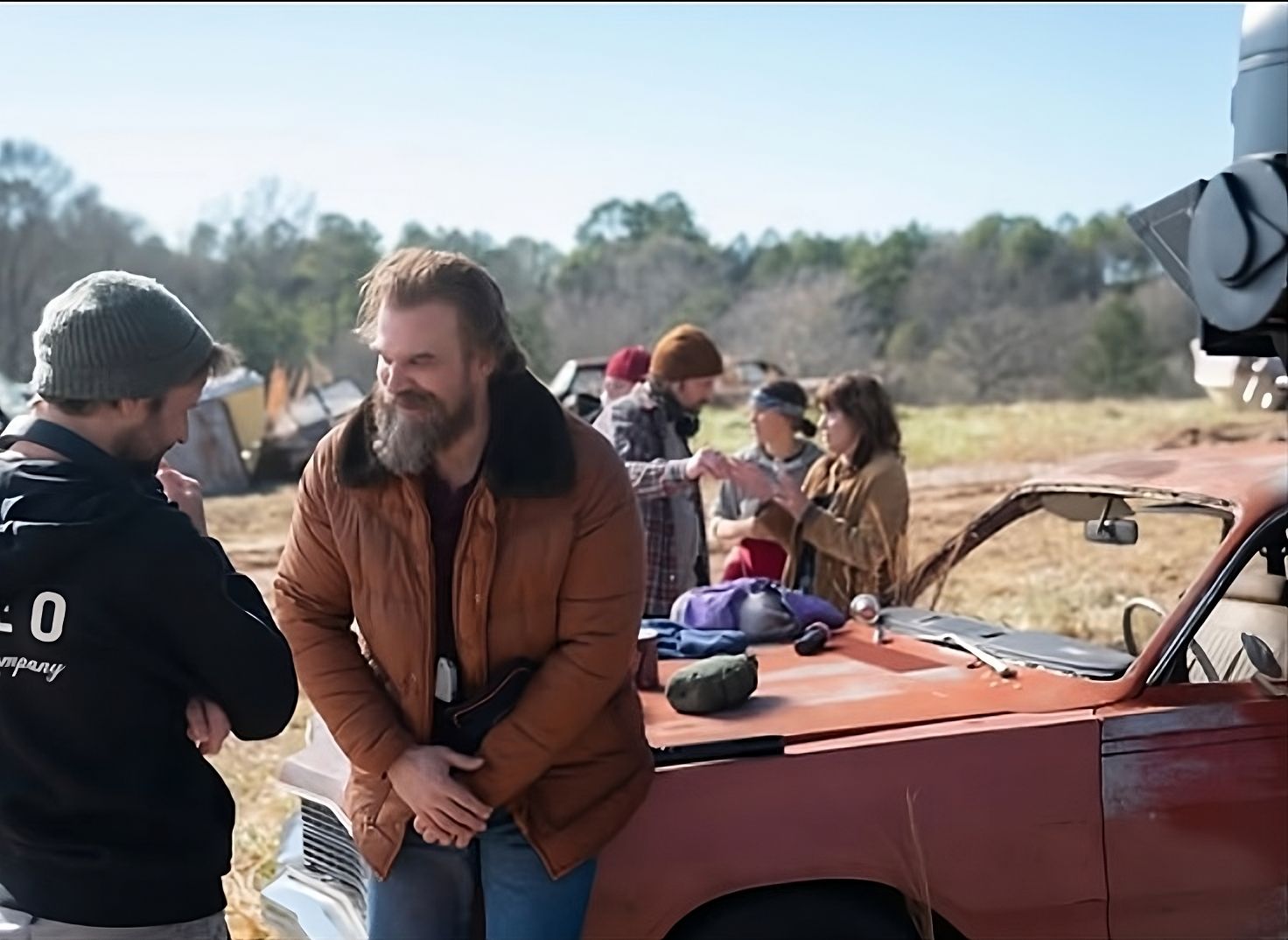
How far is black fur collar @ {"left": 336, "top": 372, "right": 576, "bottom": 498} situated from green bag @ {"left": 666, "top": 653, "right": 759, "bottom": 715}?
95 cm

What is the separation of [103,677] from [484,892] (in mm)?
994

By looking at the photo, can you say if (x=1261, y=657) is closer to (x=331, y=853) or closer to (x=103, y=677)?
(x=331, y=853)

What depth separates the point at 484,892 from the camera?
3.01 metres

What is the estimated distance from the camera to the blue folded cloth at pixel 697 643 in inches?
170

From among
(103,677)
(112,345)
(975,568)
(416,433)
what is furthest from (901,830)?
(975,568)

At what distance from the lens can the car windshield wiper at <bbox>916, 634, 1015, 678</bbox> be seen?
3.86 meters

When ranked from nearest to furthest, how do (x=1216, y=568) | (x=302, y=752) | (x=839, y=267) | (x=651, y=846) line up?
(x=651, y=846) < (x=1216, y=568) < (x=302, y=752) < (x=839, y=267)

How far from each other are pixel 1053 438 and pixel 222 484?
12.2m

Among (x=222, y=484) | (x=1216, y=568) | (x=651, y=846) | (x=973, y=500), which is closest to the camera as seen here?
(x=651, y=846)

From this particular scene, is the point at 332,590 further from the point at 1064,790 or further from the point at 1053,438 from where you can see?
the point at 1053,438

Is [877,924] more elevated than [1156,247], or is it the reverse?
[1156,247]

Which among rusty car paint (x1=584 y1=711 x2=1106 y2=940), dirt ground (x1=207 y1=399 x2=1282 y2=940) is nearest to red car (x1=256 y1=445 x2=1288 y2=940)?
rusty car paint (x1=584 y1=711 x2=1106 y2=940)

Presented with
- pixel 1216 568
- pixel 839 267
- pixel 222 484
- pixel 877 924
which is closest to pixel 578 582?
pixel 877 924

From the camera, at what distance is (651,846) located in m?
3.21
